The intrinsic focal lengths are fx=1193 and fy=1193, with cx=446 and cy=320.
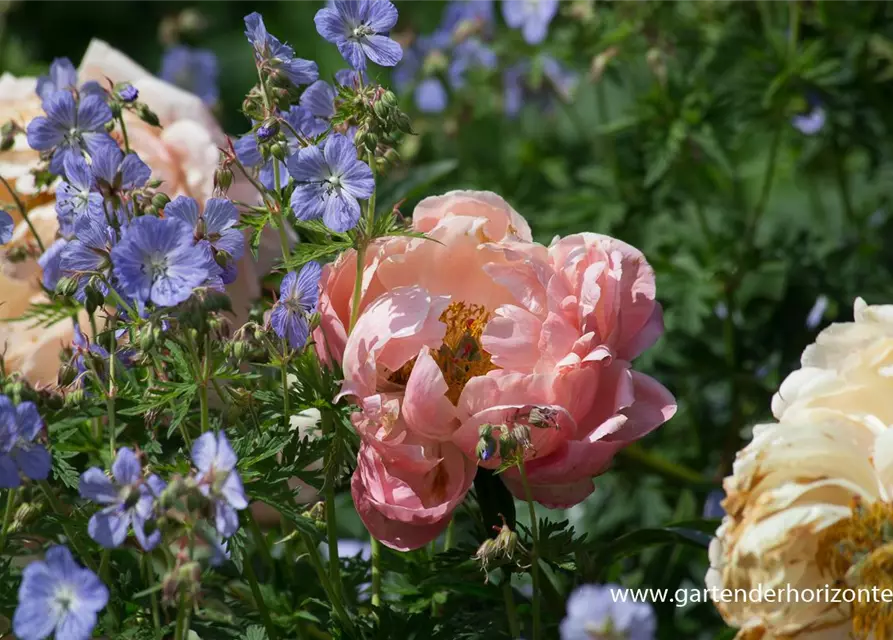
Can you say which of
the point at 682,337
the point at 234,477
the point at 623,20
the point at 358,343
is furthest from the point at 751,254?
the point at 234,477

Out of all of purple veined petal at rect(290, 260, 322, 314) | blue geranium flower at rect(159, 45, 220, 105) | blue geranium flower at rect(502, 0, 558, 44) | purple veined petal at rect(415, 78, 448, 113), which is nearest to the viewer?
purple veined petal at rect(290, 260, 322, 314)

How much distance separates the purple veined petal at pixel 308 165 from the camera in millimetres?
551

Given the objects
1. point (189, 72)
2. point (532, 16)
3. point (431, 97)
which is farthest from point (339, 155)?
point (431, 97)

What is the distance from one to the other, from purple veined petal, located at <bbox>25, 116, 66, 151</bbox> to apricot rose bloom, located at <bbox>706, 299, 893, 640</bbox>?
383mm

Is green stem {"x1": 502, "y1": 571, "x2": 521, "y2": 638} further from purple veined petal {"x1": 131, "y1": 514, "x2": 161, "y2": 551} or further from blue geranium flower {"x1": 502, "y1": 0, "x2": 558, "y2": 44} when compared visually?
blue geranium flower {"x1": 502, "y1": 0, "x2": 558, "y2": 44}

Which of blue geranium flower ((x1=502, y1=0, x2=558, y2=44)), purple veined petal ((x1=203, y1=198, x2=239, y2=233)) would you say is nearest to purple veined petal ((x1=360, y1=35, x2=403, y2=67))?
purple veined petal ((x1=203, y1=198, x2=239, y2=233))

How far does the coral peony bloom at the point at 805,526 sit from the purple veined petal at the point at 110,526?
0.85 ft

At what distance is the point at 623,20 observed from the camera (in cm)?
113

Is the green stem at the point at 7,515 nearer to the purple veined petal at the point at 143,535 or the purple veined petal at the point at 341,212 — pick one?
the purple veined petal at the point at 143,535

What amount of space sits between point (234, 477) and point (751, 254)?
716 millimetres

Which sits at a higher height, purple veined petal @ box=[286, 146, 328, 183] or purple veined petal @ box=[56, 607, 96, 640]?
purple veined petal @ box=[286, 146, 328, 183]

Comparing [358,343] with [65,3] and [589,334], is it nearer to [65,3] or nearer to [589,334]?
[589,334]

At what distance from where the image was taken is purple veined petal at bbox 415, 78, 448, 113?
152 centimetres

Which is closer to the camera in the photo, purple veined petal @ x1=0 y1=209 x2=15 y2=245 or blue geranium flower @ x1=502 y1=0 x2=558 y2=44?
purple veined petal @ x1=0 y1=209 x2=15 y2=245
